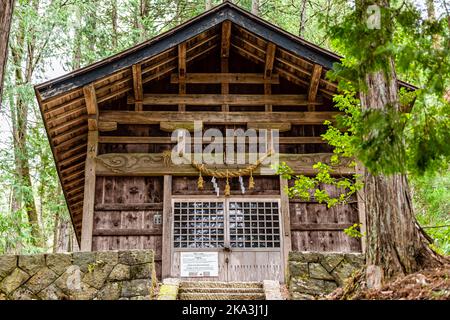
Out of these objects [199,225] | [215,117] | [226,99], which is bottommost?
[199,225]

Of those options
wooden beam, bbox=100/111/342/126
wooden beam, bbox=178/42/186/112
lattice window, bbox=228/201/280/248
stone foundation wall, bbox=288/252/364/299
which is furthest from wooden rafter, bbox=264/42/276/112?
stone foundation wall, bbox=288/252/364/299

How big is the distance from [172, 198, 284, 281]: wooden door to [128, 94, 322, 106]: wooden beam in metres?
2.24

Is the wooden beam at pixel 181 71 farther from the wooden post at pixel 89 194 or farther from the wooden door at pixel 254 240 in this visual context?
the wooden door at pixel 254 240

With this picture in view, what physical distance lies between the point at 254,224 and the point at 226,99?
287 cm

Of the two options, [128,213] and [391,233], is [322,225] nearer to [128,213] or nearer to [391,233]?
[128,213]

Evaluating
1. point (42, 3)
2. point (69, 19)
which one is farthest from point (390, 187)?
point (42, 3)

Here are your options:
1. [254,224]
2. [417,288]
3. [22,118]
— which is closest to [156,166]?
[254,224]

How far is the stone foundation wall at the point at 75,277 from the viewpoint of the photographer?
7203 mm

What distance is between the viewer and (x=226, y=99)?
1176cm

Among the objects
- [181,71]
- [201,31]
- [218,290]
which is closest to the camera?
[218,290]

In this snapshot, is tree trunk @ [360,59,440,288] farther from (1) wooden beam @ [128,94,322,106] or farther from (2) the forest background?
(2) the forest background

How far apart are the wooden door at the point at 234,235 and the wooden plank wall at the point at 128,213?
438 mm

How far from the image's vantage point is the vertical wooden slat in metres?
10.5

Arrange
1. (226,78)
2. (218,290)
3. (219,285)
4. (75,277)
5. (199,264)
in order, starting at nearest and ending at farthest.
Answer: (75,277) → (218,290) → (219,285) → (199,264) → (226,78)
